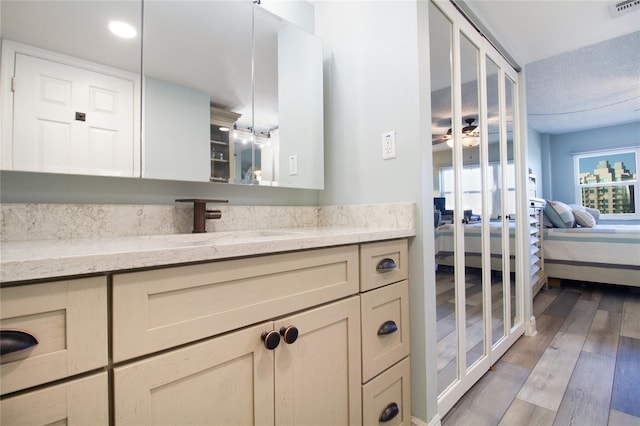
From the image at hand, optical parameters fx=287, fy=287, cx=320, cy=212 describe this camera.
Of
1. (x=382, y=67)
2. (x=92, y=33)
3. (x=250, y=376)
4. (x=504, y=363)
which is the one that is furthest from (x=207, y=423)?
(x=504, y=363)

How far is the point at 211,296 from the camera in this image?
2.20ft

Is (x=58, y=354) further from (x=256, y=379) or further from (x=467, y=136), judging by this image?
(x=467, y=136)

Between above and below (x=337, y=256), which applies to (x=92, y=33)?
above

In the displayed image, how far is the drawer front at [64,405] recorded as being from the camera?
461mm

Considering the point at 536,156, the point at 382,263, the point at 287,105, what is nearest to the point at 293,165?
the point at 287,105

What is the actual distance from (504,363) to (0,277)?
7.65 feet

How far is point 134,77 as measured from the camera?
1056 millimetres

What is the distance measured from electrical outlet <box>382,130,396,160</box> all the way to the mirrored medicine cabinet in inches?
14.9

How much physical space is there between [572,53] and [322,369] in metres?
3.57

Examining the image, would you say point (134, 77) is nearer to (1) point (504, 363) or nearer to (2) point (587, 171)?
(1) point (504, 363)

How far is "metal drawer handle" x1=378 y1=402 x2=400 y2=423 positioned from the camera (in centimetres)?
108

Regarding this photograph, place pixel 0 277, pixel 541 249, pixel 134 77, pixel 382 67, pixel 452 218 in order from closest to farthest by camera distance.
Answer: pixel 0 277
pixel 134 77
pixel 382 67
pixel 452 218
pixel 541 249

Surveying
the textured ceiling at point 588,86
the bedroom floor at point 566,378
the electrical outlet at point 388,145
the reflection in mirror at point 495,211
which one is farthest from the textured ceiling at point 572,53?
the bedroom floor at point 566,378

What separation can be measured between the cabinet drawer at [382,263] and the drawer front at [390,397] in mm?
344
